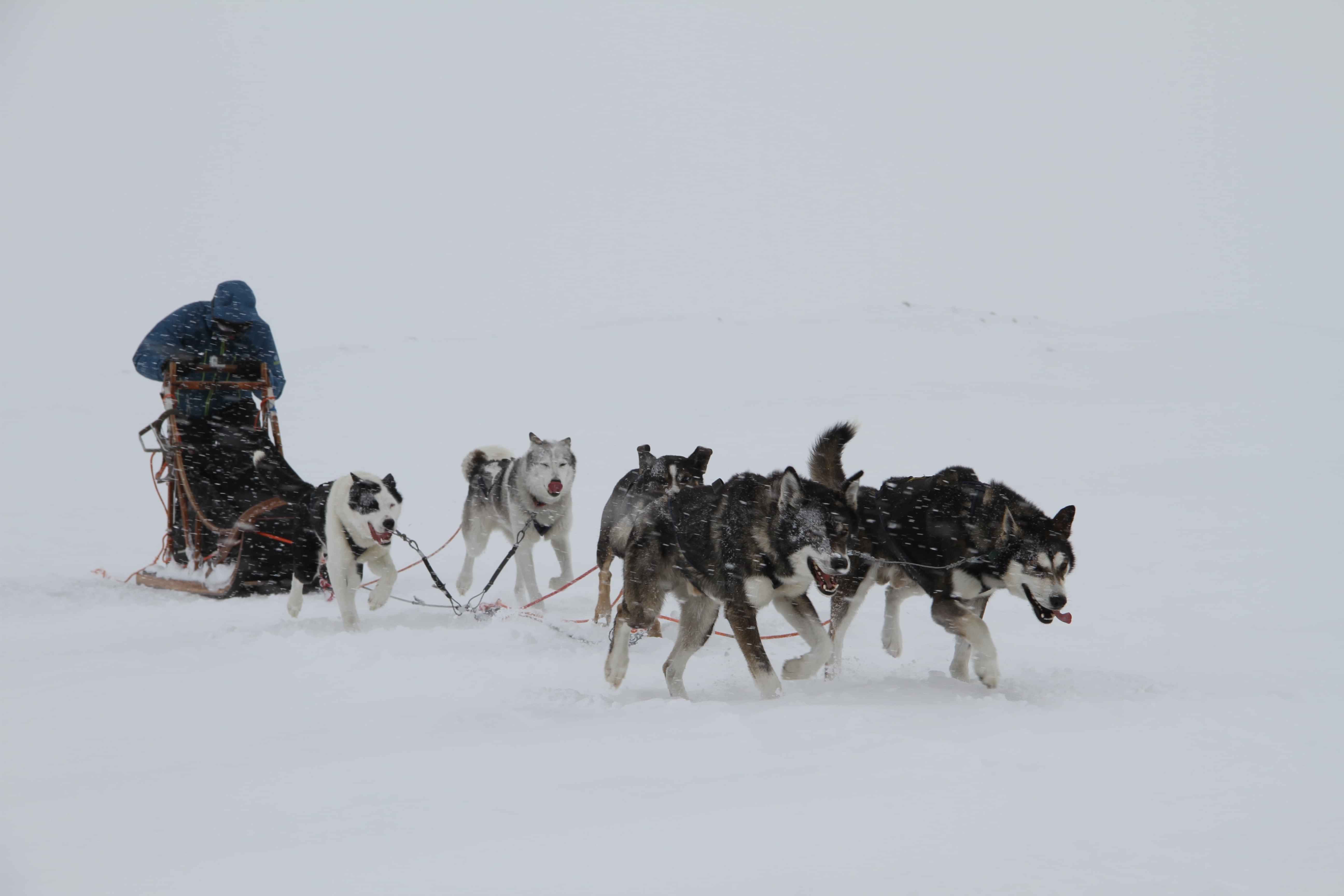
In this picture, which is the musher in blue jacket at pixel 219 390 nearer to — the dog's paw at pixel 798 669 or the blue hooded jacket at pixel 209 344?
the blue hooded jacket at pixel 209 344

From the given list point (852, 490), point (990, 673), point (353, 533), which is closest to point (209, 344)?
point (353, 533)

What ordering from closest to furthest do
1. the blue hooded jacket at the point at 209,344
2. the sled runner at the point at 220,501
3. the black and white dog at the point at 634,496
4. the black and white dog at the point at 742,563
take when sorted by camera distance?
the black and white dog at the point at 742,563
the black and white dog at the point at 634,496
the sled runner at the point at 220,501
the blue hooded jacket at the point at 209,344

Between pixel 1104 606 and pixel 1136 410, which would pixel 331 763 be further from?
pixel 1136 410

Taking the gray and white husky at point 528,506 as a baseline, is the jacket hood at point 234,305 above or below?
above

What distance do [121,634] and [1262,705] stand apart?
512 cm

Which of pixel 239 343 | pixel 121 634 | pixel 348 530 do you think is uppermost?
pixel 239 343

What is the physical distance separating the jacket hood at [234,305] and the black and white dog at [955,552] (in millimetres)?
3984

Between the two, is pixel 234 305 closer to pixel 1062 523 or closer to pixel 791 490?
pixel 791 490

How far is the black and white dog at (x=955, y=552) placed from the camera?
3814mm

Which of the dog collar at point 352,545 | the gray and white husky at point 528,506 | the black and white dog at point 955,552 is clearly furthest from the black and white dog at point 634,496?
the dog collar at point 352,545

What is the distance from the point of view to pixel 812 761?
2.88 meters

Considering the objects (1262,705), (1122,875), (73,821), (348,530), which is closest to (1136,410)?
(1262,705)

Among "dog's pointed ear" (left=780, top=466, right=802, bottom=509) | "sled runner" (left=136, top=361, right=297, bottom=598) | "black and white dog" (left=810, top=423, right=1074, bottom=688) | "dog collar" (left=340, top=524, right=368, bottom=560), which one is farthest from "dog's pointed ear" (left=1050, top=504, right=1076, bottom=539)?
"sled runner" (left=136, top=361, right=297, bottom=598)

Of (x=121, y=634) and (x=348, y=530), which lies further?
(x=348, y=530)
